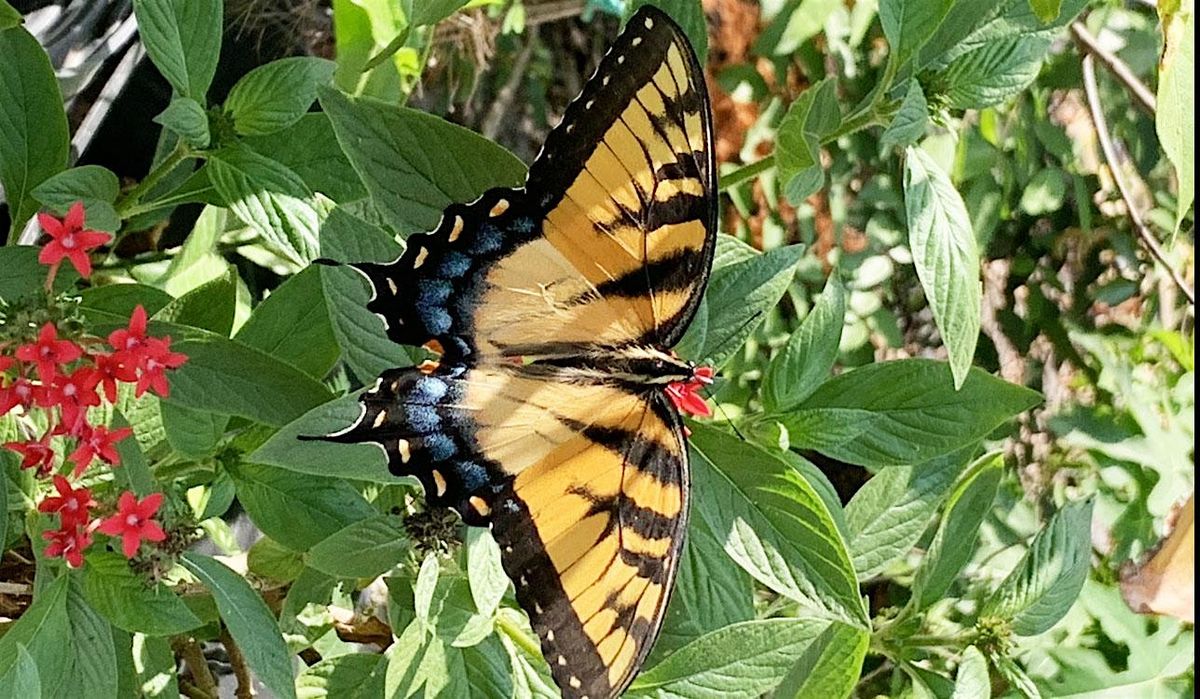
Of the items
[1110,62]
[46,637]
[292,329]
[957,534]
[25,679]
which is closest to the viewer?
[25,679]

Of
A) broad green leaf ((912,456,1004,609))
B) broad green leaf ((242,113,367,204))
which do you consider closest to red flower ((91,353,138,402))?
broad green leaf ((242,113,367,204))

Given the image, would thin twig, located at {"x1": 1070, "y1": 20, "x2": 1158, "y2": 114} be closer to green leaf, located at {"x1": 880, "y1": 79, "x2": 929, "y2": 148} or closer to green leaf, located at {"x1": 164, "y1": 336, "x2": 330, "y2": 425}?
green leaf, located at {"x1": 880, "y1": 79, "x2": 929, "y2": 148}

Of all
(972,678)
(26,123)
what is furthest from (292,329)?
(972,678)

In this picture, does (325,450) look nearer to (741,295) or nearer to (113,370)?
(113,370)

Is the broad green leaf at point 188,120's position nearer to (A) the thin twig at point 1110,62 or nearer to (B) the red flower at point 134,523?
(B) the red flower at point 134,523

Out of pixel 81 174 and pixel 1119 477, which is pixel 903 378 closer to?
pixel 81 174

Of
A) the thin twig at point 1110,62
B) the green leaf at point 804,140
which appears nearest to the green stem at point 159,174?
the green leaf at point 804,140
